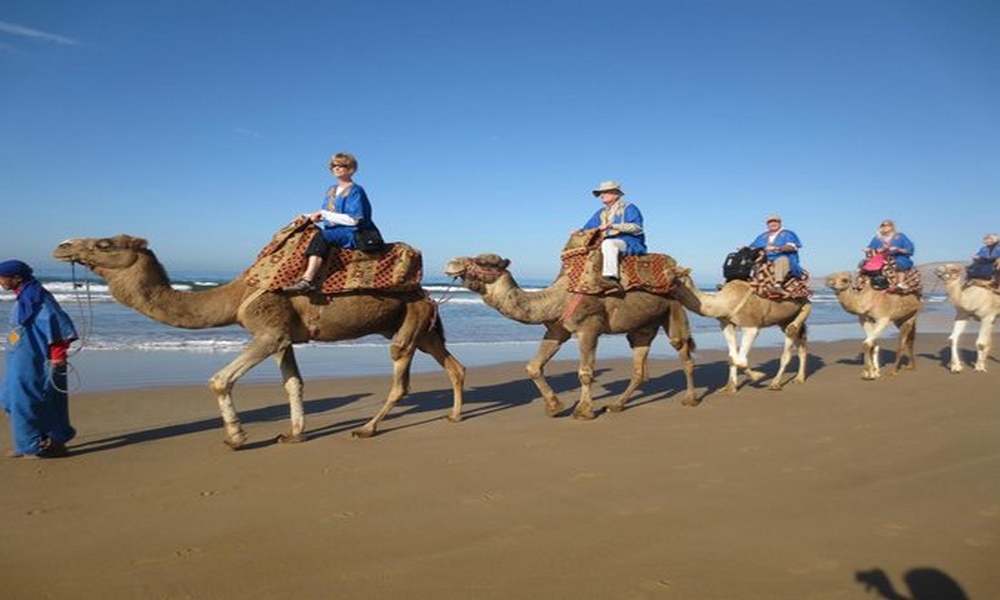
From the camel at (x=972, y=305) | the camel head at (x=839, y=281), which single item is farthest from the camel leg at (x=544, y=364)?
the camel at (x=972, y=305)

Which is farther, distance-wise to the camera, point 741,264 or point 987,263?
point 987,263

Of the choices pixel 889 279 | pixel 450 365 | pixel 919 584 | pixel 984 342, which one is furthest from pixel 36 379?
pixel 984 342

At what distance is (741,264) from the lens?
32.4ft

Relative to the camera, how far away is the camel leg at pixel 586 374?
7.41 m

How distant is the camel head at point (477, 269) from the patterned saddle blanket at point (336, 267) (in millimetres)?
450

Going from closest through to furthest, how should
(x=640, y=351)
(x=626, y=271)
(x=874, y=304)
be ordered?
1. (x=626, y=271)
2. (x=640, y=351)
3. (x=874, y=304)

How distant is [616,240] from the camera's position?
7789 mm

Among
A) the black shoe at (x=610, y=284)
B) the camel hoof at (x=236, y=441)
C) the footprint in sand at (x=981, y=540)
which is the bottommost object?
the footprint in sand at (x=981, y=540)

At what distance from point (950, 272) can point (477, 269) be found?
1135 centimetres

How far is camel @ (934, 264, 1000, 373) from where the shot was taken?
1235 cm

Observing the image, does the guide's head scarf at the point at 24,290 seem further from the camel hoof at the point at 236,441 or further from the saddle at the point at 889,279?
the saddle at the point at 889,279

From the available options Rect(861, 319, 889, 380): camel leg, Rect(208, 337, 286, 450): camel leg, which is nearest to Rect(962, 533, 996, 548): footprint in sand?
Rect(208, 337, 286, 450): camel leg

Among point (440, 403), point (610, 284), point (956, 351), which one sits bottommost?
point (956, 351)

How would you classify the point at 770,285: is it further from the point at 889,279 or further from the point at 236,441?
the point at 236,441
